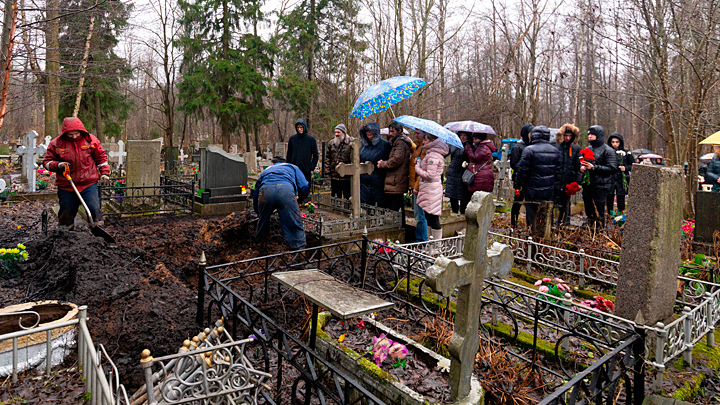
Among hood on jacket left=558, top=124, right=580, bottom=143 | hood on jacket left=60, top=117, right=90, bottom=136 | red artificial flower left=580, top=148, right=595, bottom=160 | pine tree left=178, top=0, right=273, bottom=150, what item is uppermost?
pine tree left=178, top=0, right=273, bottom=150

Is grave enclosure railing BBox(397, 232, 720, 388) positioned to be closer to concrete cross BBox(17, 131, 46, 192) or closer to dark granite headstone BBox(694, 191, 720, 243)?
dark granite headstone BBox(694, 191, 720, 243)

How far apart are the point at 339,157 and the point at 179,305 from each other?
14.7 ft

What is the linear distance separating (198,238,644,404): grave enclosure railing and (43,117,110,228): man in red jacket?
2.22 metres

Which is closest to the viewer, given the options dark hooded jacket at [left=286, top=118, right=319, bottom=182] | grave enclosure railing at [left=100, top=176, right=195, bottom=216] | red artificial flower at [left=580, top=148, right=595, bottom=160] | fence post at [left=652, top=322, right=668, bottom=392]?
fence post at [left=652, top=322, right=668, bottom=392]

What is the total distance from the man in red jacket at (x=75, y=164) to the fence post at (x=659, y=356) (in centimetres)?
636

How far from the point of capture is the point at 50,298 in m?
4.59

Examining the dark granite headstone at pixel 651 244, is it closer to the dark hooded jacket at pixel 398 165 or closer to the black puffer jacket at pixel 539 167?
the black puffer jacket at pixel 539 167

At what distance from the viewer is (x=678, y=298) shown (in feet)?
15.7

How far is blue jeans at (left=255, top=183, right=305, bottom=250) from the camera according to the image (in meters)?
5.86

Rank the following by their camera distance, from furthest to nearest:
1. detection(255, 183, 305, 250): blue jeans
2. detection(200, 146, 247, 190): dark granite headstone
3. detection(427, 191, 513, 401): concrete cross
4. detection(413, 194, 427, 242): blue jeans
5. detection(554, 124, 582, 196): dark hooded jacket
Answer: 1. detection(200, 146, 247, 190): dark granite headstone
2. detection(554, 124, 582, 196): dark hooded jacket
3. detection(413, 194, 427, 242): blue jeans
4. detection(255, 183, 305, 250): blue jeans
5. detection(427, 191, 513, 401): concrete cross

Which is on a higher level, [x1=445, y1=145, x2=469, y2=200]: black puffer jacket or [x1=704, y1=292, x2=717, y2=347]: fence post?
[x1=445, y1=145, x2=469, y2=200]: black puffer jacket

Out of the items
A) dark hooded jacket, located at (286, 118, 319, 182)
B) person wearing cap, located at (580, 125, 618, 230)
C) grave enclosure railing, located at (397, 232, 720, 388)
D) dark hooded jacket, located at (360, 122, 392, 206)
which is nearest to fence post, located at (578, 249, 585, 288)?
grave enclosure railing, located at (397, 232, 720, 388)

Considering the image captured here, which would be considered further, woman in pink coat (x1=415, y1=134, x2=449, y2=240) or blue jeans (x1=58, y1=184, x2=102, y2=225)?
woman in pink coat (x1=415, y1=134, x2=449, y2=240)

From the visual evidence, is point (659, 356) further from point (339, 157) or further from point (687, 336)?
point (339, 157)
